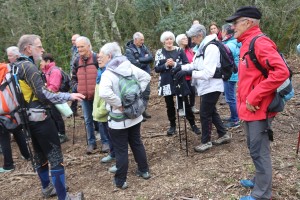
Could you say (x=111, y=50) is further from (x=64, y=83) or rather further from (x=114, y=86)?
(x=64, y=83)

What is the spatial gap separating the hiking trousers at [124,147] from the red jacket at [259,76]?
1.57 metres

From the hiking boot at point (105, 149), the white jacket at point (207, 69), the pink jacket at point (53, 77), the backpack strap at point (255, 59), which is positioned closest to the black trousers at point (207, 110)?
the white jacket at point (207, 69)

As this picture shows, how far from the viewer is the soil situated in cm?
400

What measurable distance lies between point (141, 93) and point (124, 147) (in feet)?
2.59

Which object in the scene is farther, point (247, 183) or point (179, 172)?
point (179, 172)

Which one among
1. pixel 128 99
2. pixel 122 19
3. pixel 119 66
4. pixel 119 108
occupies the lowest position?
pixel 119 108

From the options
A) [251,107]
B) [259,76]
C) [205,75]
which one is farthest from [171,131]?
[259,76]

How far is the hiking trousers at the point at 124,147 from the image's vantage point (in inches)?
164

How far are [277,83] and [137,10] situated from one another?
12.8m

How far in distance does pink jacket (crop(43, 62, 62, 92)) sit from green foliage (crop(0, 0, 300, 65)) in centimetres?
745

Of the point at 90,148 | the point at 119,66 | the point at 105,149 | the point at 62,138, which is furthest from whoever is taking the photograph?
the point at 62,138

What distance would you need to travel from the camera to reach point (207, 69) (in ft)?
14.8

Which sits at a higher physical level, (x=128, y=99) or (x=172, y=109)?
(x=128, y=99)

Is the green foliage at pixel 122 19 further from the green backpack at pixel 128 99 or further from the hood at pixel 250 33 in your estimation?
the hood at pixel 250 33
